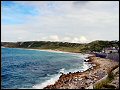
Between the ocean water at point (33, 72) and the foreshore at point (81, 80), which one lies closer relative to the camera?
the foreshore at point (81, 80)

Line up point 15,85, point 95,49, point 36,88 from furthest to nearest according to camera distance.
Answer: point 95,49, point 15,85, point 36,88

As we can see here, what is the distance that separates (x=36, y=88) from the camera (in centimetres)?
3728

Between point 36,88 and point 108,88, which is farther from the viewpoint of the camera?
point 36,88

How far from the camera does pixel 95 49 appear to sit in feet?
519

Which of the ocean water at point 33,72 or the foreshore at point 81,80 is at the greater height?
the foreshore at point 81,80

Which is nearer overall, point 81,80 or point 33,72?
point 81,80

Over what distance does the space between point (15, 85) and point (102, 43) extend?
132 metres

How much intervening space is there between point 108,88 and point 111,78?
301 inches

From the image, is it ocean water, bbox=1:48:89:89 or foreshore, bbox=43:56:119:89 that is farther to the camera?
ocean water, bbox=1:48:89:89

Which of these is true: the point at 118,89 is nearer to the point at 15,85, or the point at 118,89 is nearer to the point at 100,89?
the point at 100,89

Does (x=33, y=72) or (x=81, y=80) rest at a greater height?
(x=81, y=80)

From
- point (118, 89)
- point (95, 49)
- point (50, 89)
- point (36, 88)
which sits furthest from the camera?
point (95, 49)

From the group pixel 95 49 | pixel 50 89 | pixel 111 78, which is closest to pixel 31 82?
pixel 50 89

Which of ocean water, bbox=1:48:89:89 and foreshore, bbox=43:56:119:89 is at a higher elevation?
foreshore, bbox=43:56:119:89
